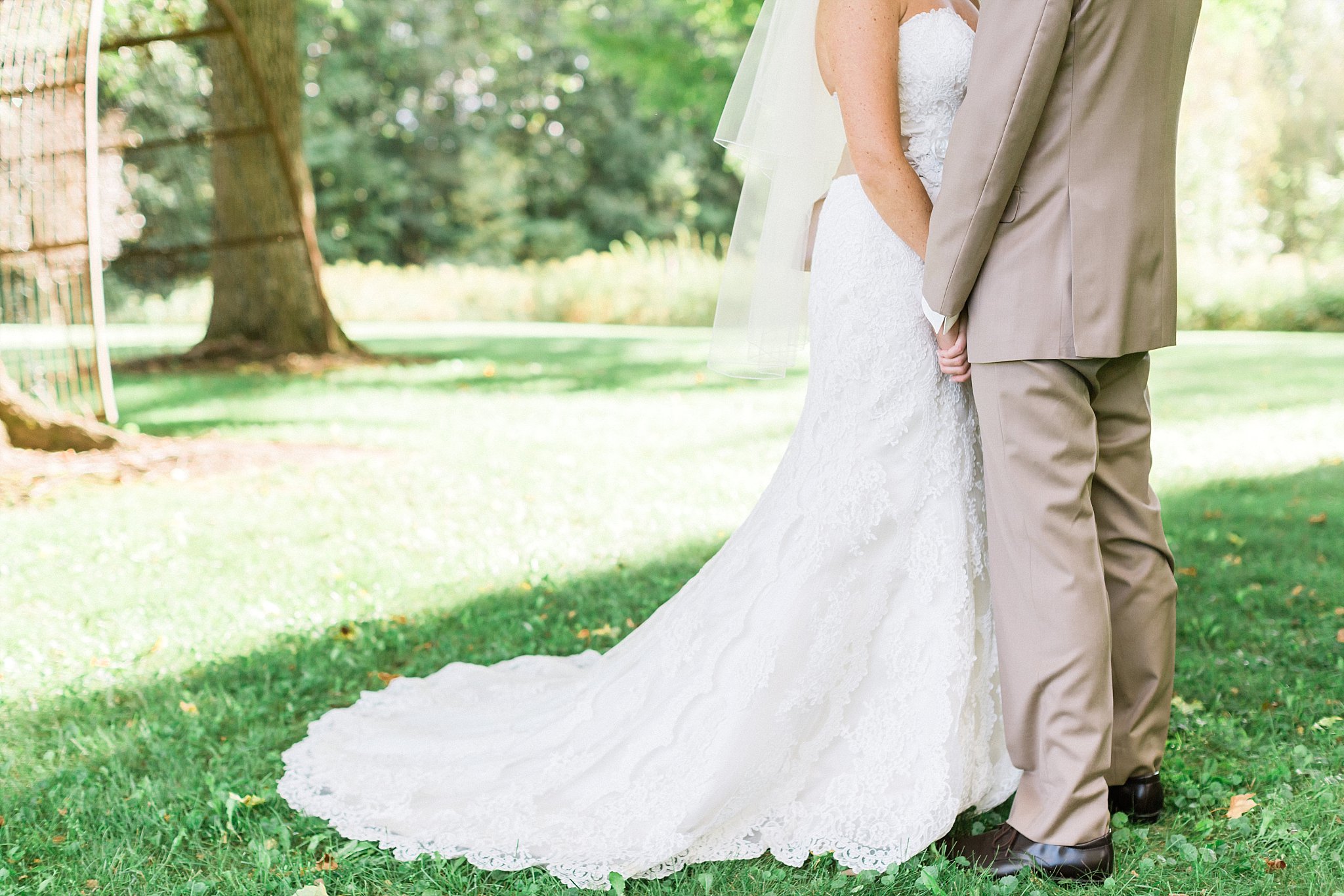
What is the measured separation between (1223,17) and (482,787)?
13584 mm

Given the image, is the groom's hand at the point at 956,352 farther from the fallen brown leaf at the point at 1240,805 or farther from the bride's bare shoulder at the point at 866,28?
the fallen brown leaf at the point at 1240,805

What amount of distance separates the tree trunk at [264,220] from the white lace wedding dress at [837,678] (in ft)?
28.4

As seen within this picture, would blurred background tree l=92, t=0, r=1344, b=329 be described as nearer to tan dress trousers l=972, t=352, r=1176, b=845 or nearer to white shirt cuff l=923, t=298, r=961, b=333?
white shirt cuff l=923, t=298, r=961, b=333

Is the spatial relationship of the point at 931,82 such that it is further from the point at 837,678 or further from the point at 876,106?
the point at 837,678

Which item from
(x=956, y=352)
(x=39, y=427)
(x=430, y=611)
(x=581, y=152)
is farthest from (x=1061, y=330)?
(x=581, y=152)

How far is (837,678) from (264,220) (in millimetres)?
10295

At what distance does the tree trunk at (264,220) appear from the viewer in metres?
10.6

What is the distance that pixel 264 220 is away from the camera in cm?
1114

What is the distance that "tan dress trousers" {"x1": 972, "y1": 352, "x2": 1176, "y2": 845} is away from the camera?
230cm

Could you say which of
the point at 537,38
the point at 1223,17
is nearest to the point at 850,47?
the point at 1223,17

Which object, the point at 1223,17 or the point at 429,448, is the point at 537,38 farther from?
the point at 429,448

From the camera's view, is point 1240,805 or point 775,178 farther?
point 775,178

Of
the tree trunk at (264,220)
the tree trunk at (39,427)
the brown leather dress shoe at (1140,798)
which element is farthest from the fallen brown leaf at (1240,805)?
the tree trunk at (264,220)

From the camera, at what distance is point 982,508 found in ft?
8.75
